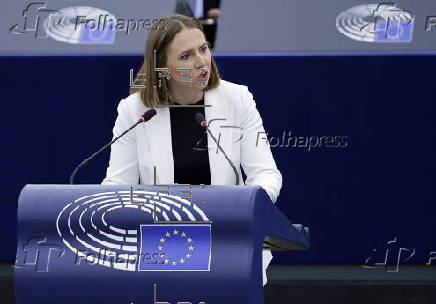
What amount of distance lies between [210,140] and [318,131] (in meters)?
1.34

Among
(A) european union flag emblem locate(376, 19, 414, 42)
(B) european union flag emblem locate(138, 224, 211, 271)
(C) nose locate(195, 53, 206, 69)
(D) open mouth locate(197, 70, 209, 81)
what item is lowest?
(B) european union flag emblem locate(138, 224, 211, 271)

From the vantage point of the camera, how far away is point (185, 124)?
333cm

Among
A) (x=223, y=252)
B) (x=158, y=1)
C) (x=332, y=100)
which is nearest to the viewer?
(x=223, y=252)

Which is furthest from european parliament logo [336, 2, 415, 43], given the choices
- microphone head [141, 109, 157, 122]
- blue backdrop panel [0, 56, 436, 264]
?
microphone head [141, 109, 157, 122]

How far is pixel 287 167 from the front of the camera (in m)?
4.58

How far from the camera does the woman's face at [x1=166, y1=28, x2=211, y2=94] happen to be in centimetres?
320

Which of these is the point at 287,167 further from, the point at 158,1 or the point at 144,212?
the point at 144,212

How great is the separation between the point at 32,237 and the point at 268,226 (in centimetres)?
63

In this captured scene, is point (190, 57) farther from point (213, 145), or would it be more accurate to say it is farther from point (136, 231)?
point (136, 231)

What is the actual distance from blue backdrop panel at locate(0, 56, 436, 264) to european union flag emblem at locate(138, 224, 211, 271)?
189cm

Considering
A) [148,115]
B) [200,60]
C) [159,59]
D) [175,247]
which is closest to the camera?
[175,247]

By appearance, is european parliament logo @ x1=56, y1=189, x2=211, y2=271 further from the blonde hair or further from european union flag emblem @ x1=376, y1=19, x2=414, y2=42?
european union flag emblem @ x1=376, y1=19, x2=414, y2=42

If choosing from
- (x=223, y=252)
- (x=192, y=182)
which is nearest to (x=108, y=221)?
(x=223, y=252)

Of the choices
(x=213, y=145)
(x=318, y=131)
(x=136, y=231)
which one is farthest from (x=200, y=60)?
(x=318, y=131)
